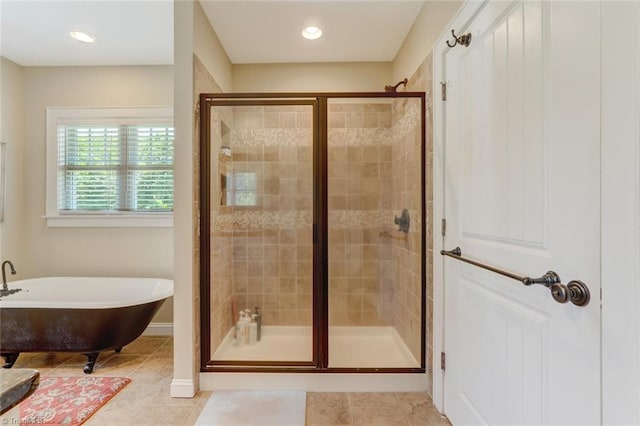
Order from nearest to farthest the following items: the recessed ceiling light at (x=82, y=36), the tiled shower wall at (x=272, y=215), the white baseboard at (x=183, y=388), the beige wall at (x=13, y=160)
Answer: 1. the white baseboard at (x=183, y=388)
2. the tiled shower wall at (x=272, y=215)
3. the recessed ceiling light at (x=82, y=36)
4. the beige wall at (x=13, y=160)

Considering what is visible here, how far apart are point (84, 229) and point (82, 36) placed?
1748 millimetres

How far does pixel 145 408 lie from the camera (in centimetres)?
180

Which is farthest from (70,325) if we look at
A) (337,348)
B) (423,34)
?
(423,34)

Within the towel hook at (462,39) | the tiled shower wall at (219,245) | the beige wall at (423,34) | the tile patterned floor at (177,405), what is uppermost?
the beige wall at (423,34)

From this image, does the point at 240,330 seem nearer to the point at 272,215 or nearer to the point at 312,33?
the point at 272,215

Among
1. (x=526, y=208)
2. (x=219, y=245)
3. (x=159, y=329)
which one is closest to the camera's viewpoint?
(x=526, y=208)

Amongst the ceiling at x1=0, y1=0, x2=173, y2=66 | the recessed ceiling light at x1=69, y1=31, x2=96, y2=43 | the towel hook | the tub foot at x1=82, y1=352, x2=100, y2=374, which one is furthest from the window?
the towel hook

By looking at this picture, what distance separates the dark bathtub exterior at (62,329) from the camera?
2102 millimetres

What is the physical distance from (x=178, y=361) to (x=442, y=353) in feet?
5.34

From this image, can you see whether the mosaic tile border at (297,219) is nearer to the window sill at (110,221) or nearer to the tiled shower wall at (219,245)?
the tiled shower wall at (219,245)

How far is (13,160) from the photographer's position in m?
2.96

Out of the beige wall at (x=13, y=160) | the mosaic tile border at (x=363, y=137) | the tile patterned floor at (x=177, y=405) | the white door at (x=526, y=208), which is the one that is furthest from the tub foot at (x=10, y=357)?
the white door at (x=526, y=208)

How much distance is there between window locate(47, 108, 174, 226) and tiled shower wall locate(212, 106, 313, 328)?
101 cm

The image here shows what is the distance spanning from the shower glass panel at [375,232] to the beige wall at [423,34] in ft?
1.14
